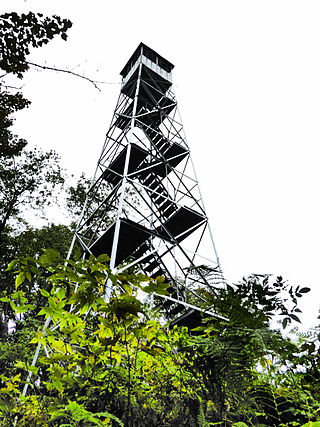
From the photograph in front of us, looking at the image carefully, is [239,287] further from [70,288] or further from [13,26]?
[13,26]

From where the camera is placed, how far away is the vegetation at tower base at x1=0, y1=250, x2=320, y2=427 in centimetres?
167

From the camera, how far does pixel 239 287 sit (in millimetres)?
2461

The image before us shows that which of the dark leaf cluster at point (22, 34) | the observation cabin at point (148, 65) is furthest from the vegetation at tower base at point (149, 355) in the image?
the observation cabin at point (148, 65)

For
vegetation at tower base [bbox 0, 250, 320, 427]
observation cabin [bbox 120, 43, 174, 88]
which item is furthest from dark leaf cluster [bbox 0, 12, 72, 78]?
observation cabin [bbox 120, 43, 174, 88]

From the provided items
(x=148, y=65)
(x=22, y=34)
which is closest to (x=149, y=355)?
(x=22, y=34)

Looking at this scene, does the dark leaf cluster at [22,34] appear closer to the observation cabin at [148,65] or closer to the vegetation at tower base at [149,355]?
the vegetation at tower base at [149,355]

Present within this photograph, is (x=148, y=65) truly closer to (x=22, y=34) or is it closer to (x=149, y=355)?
(x=22, y=34)

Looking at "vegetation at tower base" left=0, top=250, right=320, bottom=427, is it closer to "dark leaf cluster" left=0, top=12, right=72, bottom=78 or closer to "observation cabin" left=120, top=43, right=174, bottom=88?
"dark leaf cluster" left=0, top=12, right=72, bottom=78

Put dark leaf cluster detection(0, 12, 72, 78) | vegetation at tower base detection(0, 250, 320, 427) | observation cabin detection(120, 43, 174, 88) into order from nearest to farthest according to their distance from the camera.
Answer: vegetation at tower base detection(0, 250, 320, 427) < dark leaf cluster detection(0, 12, 72, 78) < observation cabin detection(120, 43, 174, 88)

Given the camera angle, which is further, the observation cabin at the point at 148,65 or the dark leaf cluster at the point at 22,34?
the observation cabin at the point at 148,65

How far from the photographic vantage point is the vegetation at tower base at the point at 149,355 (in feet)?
5.49

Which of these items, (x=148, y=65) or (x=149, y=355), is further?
(x=148, y=65)

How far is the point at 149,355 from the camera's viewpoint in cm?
223

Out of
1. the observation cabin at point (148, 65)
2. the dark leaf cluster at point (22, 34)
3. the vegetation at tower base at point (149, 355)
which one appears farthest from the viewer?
the observation cabin at point (148, 65)
